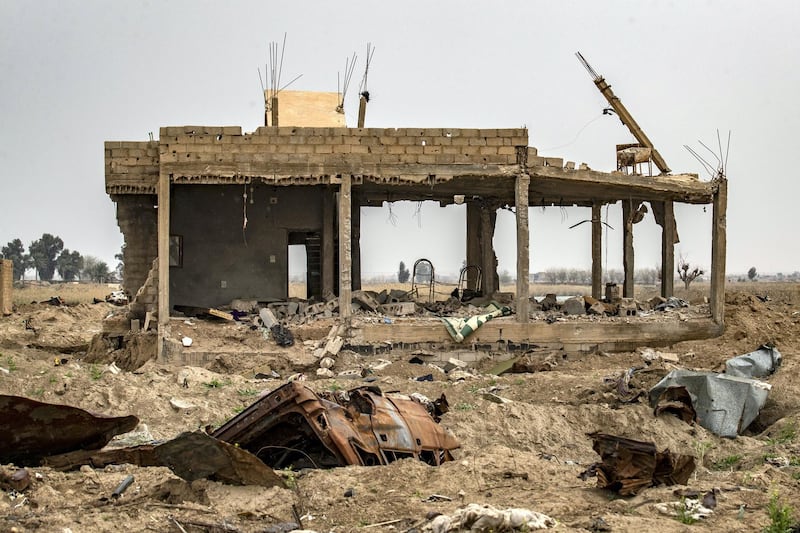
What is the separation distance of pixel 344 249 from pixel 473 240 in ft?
25.2

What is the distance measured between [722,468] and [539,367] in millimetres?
6689

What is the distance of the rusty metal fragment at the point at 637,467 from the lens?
705 cm

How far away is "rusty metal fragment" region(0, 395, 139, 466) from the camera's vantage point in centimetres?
741

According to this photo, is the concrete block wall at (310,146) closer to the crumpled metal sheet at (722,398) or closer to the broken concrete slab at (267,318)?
the broken concrete slab at (267,318)

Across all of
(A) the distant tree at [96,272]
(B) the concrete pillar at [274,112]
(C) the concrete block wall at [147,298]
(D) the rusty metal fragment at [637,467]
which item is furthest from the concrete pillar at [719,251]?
(A) the distant tree at [96,272]

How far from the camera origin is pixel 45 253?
9025 cm

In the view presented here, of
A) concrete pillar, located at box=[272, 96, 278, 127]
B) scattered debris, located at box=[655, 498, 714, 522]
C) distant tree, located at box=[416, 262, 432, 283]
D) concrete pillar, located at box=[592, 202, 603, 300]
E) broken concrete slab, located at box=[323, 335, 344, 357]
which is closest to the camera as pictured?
scattered debris, located at box=[655, 498, 714, 522]

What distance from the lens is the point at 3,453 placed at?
7496 mm

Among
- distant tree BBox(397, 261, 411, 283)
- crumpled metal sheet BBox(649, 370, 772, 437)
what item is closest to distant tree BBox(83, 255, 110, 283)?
distant tree BBox(397, 261, 411, 283)

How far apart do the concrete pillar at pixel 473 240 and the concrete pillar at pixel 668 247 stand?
4.71m

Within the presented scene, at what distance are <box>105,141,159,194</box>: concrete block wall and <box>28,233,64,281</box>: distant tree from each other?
77.4 meters

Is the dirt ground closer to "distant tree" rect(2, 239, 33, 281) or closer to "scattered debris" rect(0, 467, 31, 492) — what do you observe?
"scattered debris" rect(0, 467, 31, 492)

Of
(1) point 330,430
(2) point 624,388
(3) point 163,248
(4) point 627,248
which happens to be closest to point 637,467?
(1) point 330,430

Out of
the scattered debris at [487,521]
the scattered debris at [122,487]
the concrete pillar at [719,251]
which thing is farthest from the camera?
the concrete pillar at [719,251]
